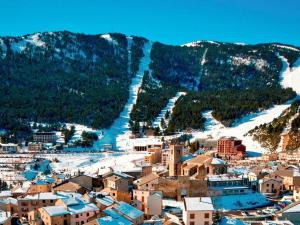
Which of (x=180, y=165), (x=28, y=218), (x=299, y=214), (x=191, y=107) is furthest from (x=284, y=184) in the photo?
(x=191, y=107)

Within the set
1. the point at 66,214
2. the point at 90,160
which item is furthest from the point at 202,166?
the point at 90,160

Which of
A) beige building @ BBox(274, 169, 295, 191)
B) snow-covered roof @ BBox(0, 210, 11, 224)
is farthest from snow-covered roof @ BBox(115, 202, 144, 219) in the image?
beige building @ BBox(274, 169, 295, 191)

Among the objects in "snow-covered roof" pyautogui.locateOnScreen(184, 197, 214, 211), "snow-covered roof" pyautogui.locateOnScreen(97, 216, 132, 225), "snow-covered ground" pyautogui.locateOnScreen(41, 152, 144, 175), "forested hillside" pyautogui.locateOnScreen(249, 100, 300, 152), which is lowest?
"snow-covered ground" pyautogui.locateOnScreen(41, 152, 144, 175)

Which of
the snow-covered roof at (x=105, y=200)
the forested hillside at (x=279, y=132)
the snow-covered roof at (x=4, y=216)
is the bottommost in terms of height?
the snow-covered roof at (x=4, y=216)

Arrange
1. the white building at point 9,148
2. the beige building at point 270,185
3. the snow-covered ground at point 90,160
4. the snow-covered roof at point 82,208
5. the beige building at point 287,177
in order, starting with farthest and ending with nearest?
the white building at point 9,148, the snow-covered ground at point 90,160, the beige building at point 287,177, the beige building at point 270,185, the snow-covered roof at point 82,208

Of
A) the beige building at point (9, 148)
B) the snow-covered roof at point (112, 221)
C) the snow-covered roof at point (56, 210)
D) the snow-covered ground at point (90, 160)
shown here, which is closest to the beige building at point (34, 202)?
the snow-covered roof at point (56, 210)

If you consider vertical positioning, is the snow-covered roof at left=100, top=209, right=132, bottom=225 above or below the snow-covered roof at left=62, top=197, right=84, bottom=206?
below

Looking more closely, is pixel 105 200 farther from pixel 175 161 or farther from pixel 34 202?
pixel 175 161

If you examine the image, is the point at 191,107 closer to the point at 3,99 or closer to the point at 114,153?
the point at 114,153

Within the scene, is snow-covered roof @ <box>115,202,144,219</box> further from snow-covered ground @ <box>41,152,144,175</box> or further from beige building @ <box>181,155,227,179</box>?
snow-covered ground @ <box>41,152,144,175</box>

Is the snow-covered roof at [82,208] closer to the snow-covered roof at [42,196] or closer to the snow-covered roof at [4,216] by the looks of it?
the snow-covered roof at [42,196]
